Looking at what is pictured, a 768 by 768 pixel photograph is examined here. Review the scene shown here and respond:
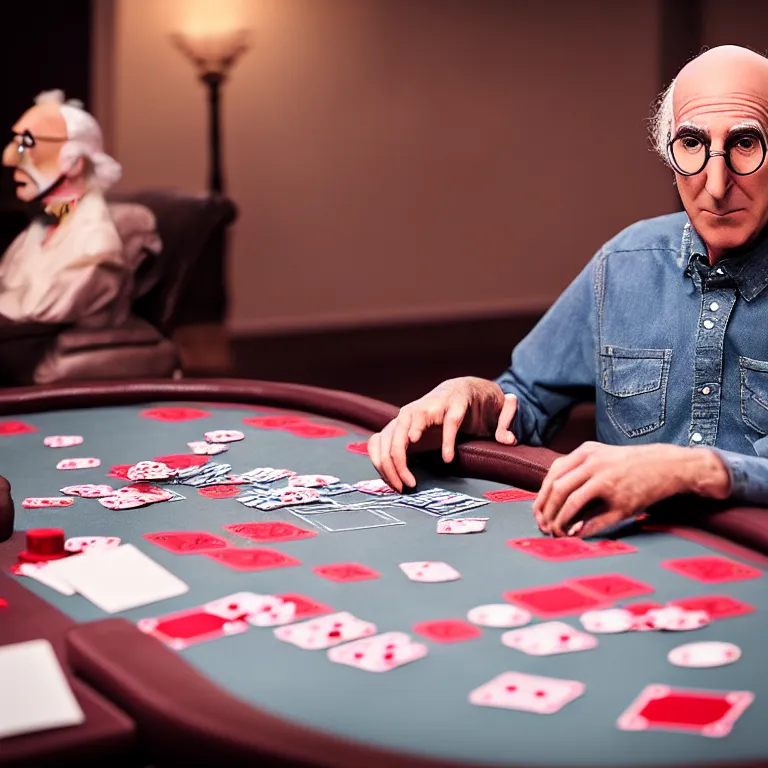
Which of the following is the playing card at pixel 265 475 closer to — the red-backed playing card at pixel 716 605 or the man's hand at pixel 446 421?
the man's hand at pixel 446 421

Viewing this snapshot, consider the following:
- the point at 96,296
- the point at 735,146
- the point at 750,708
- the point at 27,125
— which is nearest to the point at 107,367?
the point at 96,296

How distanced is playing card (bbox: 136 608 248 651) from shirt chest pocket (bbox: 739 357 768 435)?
3.22 ft

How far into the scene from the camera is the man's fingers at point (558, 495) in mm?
1609

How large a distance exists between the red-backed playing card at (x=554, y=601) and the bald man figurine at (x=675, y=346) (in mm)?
198

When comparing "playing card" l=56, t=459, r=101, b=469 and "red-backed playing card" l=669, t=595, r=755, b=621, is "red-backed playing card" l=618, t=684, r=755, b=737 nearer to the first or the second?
"red-backed playing card" l=669, t=595, r=755, b=621

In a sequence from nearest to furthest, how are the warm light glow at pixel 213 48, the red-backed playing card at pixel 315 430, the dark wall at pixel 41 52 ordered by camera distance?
the red-backed playing card at pixel 315 430
the dark wall at pixel 41 52
the warm light glow at pixel 213 48

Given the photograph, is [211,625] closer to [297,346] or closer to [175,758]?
[175,758]

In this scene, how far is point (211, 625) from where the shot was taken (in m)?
1.34

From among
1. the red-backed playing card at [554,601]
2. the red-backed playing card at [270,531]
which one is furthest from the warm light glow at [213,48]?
the red-backed playing card at [554,601]

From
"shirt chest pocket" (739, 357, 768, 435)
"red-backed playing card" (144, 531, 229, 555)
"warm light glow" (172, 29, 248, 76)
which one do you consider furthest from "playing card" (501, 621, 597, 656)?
"warm light glow" (172, 29, 248, 76)

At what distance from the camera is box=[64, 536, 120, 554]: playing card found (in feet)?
5.33

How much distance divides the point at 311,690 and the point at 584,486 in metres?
0.55

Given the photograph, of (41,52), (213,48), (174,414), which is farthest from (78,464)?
(213,48)

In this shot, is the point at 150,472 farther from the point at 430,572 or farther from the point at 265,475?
the point at 430,572
